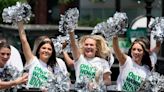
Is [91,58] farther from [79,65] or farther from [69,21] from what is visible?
[69,21]

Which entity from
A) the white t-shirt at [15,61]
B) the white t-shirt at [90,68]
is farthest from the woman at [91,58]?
the white t-shirt at [15,61]

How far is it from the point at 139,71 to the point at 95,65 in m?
0.44

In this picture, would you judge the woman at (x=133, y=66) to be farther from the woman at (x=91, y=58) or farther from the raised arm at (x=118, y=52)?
the woman at (x=91, y=58)

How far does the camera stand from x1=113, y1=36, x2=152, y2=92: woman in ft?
19.3

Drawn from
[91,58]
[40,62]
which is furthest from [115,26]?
[40,62]

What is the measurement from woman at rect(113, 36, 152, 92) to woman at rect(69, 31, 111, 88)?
0.20 metres

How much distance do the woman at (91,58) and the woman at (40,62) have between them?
21 cm

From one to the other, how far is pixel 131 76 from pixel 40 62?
0.91m

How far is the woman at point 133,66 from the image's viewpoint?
19.3 feet

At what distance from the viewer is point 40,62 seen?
588cm

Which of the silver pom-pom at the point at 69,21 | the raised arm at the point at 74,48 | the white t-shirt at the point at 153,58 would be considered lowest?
the white t-shirt at the point at 153,58

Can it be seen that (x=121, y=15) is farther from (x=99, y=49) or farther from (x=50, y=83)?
(x=50, y=83)

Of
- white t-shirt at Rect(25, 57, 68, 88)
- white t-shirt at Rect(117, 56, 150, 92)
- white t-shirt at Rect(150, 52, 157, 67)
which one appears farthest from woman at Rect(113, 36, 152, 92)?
white t-shirt at Rect(25, 57, 68, 88)

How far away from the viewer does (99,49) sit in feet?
20.1
